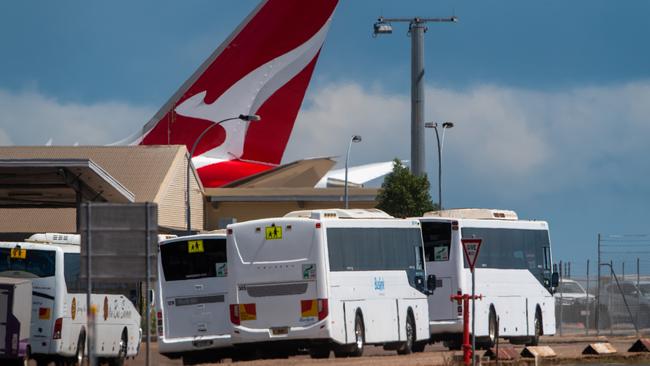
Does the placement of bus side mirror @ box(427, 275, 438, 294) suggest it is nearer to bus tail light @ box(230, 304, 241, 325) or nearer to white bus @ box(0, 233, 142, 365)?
bus tail light @ box(230, 304, 241, 325)

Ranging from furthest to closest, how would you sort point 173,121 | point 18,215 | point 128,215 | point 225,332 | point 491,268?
point 173,121, point 18,215, point 491,268, point 225,332, point 128,215

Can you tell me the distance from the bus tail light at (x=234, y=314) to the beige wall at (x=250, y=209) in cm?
4360

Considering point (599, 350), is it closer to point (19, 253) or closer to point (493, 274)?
point (493, 274)

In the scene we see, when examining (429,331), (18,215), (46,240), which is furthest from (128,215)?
(18,215)

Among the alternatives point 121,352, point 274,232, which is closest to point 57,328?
point 121,352

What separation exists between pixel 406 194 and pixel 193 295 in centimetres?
3625

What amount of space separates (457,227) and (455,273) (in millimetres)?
1009

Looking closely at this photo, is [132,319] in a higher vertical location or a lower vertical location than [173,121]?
lower

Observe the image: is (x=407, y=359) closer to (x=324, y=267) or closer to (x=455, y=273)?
(x=324, y=267)

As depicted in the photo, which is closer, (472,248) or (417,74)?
(472,248)

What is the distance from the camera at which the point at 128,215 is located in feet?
65.1

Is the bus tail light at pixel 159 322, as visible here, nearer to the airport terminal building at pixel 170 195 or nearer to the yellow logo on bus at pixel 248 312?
the yellow logo on bus at pixel 248 312

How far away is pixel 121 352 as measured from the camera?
100ft

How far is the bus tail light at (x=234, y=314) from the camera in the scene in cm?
2831
